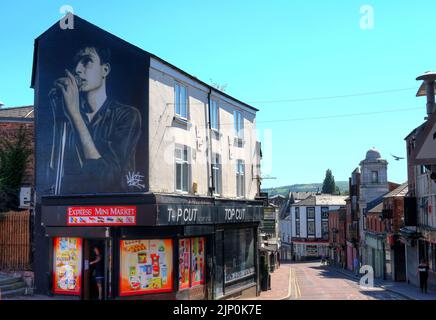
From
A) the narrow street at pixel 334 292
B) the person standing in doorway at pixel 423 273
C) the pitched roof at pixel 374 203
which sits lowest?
the narrow street at pixel 334 292

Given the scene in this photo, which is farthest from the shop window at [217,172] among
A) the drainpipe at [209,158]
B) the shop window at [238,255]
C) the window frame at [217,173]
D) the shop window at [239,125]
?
the shop window at [239,125]

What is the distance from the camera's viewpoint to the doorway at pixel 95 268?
1830cm

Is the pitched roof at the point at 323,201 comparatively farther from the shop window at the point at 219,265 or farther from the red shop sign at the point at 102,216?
the red shop sign at the point at 102,216

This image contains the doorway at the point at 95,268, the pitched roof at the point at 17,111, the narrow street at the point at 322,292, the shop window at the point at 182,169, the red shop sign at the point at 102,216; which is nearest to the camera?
the red shop sign at the point at 102,216

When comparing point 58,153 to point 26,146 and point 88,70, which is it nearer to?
point 88,70

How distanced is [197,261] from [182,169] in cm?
393

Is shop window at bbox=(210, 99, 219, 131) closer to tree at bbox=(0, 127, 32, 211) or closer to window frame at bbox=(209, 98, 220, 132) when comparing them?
window frame at bbox=(209, 98, 220, 132)

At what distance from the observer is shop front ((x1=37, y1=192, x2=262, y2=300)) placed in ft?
59.3

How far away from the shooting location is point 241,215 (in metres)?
26.2

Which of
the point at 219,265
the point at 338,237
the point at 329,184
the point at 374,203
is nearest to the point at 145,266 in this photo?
the point at 219,265

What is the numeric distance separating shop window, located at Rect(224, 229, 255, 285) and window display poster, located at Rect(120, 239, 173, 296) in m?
5.70

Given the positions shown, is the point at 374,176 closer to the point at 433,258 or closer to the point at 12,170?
the point at 433,258


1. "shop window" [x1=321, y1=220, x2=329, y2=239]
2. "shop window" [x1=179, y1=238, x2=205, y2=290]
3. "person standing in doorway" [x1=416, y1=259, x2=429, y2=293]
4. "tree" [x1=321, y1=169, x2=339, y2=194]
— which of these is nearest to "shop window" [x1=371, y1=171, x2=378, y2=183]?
"person standing in doorway" [x1=416, y1=259, x2=429, y2=293]
